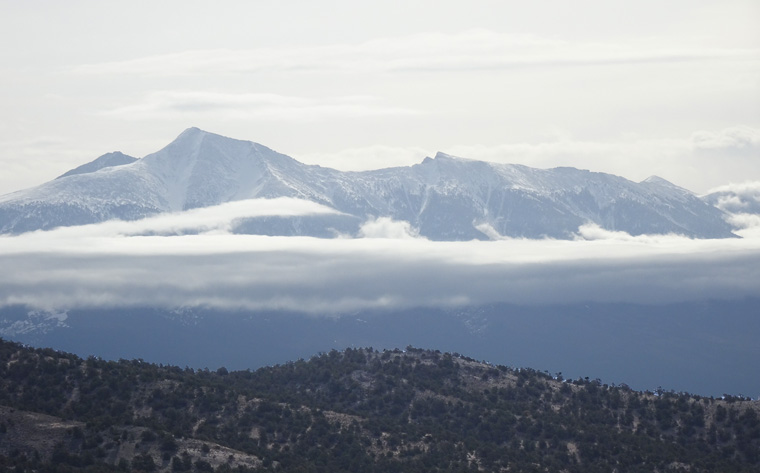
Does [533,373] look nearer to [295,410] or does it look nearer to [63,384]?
[295,410]

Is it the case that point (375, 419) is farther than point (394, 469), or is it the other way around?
point (375, 419)

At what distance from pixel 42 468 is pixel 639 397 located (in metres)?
80.9

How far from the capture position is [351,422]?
152 m

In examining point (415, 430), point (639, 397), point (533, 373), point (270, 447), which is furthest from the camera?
point (533, 373)

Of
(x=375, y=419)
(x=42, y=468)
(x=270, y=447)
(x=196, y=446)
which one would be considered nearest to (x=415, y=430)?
(x=375, y=419)

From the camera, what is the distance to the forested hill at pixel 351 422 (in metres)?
130

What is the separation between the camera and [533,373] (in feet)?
611

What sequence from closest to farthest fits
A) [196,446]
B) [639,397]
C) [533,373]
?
[196,446] → [639,397] → [533,373]

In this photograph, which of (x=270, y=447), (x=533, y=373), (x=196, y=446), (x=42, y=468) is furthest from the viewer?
(x=533, y=373)

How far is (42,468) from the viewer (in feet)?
393

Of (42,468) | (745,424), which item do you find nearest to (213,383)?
(42,468)

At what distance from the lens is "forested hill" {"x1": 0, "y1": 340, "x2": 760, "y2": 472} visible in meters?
130

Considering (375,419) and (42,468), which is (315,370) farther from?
(42,468)

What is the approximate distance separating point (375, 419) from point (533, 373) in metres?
35.9
